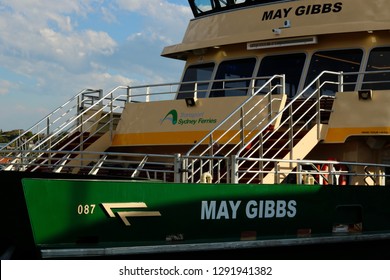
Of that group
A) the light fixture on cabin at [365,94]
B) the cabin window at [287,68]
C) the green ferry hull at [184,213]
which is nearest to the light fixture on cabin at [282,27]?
the cabin window at [287,68]

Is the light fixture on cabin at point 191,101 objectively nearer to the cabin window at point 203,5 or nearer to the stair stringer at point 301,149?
the stair stringer at point 301,149

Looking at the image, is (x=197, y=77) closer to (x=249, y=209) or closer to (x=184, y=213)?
(x=249, y=209)

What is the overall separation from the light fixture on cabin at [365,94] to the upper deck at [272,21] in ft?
5.16

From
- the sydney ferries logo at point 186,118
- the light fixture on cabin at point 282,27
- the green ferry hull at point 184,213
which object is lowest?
the green ferry hull at point 184,213

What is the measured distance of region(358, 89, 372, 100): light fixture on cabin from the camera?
10820 millimetres

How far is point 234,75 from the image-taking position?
13617 mm

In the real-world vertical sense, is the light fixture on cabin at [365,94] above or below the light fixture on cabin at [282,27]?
below

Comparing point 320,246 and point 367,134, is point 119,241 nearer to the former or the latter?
point 320,246

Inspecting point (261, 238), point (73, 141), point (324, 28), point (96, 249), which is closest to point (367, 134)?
point (324, 28)

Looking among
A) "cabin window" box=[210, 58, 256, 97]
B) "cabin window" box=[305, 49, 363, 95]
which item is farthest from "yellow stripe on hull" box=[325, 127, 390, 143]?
"cabin window" box=[210, 58, 256, 97]

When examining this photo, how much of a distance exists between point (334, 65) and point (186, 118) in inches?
115

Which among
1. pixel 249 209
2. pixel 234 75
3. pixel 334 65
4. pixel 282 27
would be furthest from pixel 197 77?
pixel 249 209

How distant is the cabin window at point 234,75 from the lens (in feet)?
43.9

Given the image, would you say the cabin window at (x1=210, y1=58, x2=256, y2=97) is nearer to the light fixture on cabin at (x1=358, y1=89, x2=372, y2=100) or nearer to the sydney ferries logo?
the sydney ferries logo
